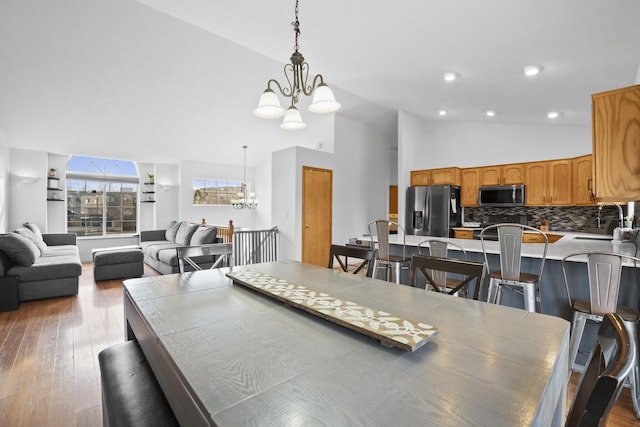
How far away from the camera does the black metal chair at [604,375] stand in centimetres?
50

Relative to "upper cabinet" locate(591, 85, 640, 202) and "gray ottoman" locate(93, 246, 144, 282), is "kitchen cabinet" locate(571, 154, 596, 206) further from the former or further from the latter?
"gray ottoman" locate(93, 246, 144, 282)

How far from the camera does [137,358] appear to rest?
1.44 meters

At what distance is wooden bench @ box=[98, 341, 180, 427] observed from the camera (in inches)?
40.7

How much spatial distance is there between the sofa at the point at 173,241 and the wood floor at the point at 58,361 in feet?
3.49

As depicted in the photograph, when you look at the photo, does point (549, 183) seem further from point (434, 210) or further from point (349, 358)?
point (349, 358)

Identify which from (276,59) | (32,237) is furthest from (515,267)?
(32,237)

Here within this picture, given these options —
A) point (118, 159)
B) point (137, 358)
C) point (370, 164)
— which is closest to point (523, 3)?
point (137, 358)

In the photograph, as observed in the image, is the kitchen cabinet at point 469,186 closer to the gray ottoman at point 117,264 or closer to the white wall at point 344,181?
the white wall at point 344,181

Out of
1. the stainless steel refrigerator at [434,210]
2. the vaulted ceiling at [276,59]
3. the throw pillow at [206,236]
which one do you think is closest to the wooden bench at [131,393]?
the vaulted ceiling at [276,59]

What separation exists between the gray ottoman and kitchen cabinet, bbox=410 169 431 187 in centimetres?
533

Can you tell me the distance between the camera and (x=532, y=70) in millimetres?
3322

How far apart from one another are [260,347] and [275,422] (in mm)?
361

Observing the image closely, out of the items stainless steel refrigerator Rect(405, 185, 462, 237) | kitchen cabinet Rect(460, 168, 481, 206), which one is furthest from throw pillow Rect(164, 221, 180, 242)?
kitchen cabinet Rect(460, 168, 481, 206)

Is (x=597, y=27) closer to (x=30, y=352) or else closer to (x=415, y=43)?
(x=415, y=43)
